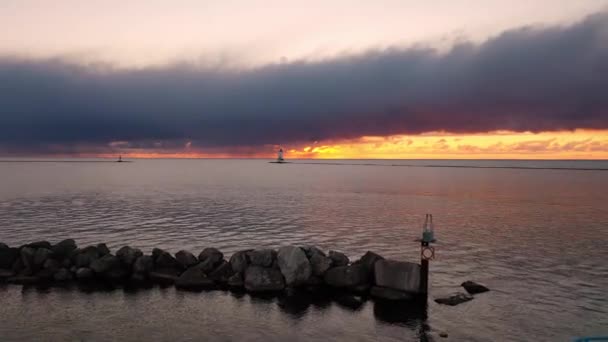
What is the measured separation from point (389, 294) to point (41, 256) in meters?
22.8

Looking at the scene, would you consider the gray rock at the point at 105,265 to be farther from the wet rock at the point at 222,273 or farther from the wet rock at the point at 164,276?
the wet rock at the point at 222,273

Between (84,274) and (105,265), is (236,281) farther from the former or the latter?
(84,274)

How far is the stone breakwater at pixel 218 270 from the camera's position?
1054 inches

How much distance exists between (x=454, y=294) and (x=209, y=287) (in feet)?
48.5

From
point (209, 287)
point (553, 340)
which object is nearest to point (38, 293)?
point (209, 287)

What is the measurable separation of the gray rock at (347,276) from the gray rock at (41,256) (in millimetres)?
18668

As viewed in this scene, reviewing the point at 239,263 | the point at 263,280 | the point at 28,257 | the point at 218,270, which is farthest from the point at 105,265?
the point at 263,280

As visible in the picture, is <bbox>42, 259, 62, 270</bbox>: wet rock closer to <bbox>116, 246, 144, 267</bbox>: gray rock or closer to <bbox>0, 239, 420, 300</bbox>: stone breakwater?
<bbox>0, 239, 420, 300</bbox>: stone breakwater

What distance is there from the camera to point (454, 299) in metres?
25.6

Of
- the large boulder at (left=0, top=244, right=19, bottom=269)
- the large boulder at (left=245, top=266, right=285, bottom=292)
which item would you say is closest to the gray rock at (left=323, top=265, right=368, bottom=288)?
the large boulder at (left=245, top=266, right=285, bottom=292)

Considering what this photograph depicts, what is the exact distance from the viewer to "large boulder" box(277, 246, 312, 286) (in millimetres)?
27641

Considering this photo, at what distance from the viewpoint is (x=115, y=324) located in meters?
22.2

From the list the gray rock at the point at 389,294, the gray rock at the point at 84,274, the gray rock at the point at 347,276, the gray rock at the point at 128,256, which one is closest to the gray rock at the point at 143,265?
the gray rock at the point at 128,256

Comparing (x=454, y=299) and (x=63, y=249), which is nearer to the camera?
(x=454, y=299)
